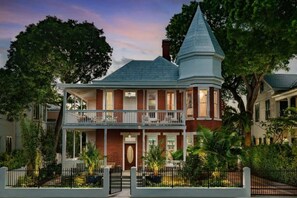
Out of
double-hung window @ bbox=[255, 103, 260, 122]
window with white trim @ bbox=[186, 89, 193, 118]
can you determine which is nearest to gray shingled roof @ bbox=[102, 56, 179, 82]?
window with white trim @ bbox=[186, 89, 193, 118]

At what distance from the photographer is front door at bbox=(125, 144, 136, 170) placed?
103 feet

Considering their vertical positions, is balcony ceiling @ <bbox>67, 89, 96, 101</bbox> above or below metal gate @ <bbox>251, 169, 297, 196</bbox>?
above

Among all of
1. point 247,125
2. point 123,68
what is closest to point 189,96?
point 123,68

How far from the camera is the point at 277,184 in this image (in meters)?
24.0

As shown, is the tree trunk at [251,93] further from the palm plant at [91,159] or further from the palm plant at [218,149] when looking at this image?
the palm plant at [91,159]

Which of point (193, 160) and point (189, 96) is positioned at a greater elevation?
point (189, 96)

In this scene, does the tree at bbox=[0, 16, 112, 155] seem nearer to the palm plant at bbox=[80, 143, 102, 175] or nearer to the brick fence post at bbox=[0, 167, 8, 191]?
the palm plant at bbox=[80, 143, 102, 175]

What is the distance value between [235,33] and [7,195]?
17355 millimetres

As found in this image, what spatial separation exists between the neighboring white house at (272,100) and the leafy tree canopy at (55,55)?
1679 centimetres

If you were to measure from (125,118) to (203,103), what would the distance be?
6024 mm

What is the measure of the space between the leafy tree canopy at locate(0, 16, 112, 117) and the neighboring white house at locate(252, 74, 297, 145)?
16.8 meters

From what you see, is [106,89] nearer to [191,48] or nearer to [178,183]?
[191,48]

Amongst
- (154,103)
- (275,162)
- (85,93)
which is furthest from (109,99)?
(275,162)

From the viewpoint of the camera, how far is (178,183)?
2211cm
